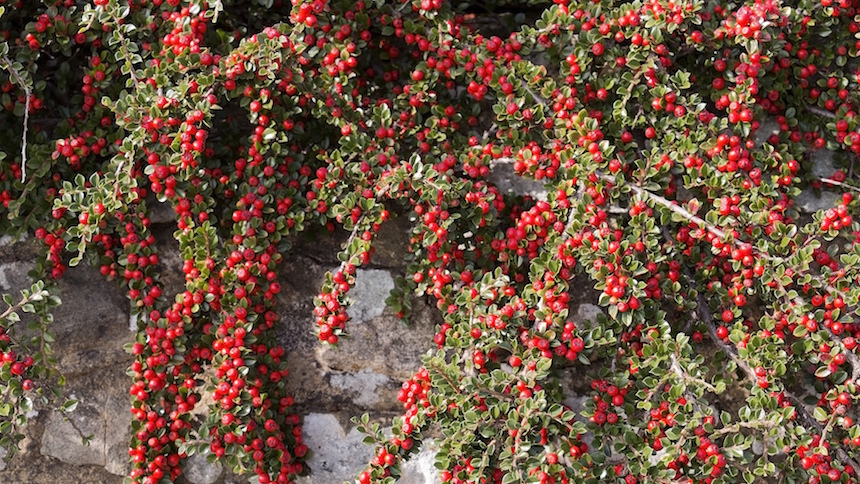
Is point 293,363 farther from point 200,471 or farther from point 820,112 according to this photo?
point 820,112

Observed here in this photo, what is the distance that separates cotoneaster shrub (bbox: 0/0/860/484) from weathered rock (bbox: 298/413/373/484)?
0.22ft

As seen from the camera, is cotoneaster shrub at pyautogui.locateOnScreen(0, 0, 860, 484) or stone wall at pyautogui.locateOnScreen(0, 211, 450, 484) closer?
cotoneaster shrub at pyautogui.locateOnScreen(0, 0, 860, 484)

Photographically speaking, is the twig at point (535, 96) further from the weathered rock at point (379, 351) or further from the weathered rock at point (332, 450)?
the weathered rock at point (332, 450)

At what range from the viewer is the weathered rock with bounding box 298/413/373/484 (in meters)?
2.43

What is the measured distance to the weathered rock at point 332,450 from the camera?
2434mm

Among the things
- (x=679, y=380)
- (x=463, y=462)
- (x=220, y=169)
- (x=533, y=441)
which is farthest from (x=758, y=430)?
(x=220, y=169)

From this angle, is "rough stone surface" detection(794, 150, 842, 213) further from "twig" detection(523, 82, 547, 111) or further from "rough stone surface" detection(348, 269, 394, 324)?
"rough stone surface" detection(348, 269, 394, 324)

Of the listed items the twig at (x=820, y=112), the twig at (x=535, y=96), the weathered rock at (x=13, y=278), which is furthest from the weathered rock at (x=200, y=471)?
the twig at (x=820, y=112)

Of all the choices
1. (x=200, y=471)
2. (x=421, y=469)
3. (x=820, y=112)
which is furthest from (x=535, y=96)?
(x=200, y=471)

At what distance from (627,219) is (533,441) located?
2.27 feet

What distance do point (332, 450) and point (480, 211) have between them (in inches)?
33.2

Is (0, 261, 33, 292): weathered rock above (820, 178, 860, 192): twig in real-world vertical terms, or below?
below

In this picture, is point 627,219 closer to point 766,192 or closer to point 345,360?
point 766,192

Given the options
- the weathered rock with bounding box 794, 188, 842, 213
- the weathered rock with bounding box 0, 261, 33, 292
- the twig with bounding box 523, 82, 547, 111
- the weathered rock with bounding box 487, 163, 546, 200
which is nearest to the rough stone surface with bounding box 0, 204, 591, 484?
the weathered rock with bounding box 0, 261, 33, 292
